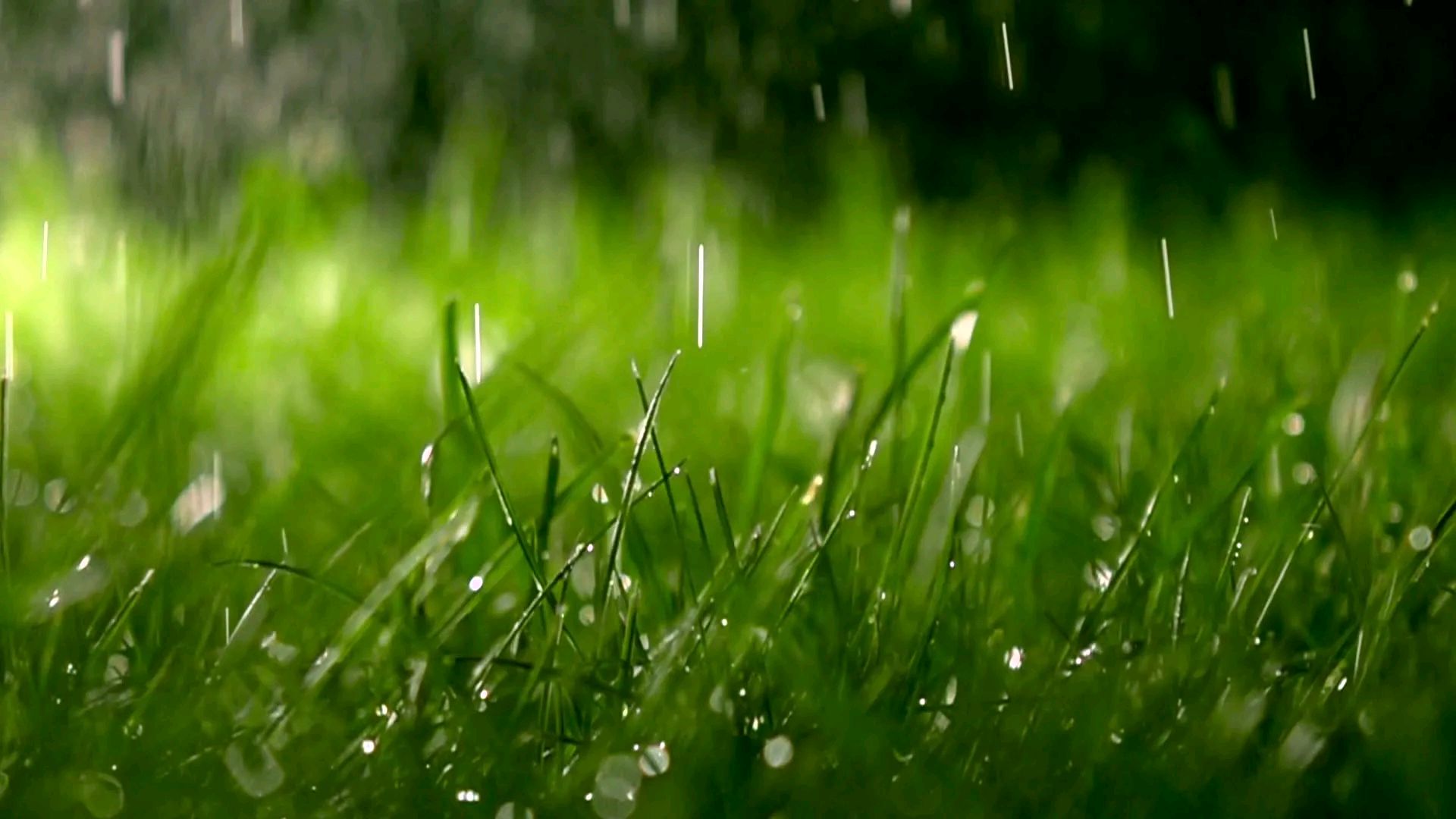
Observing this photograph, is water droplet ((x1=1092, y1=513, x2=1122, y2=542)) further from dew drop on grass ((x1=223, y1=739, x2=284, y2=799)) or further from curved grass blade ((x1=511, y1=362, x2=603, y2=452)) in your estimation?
dew drop on grass ((x1=223, y1=739, x2=284, y2=799))

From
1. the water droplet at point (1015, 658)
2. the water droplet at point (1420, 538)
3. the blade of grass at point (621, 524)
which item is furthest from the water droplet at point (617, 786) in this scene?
the water droplet at point (1420, 538)

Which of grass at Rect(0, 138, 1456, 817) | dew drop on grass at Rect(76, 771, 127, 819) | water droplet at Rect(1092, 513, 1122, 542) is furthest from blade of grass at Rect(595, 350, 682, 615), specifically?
water droplet at Rect(1092, 513, 1122, 542)

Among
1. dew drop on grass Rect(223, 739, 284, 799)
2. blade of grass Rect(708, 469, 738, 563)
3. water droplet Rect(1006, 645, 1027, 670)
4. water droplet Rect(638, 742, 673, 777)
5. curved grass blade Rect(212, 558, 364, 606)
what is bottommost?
water droplet Rect(1006, 645, 1027, 670)

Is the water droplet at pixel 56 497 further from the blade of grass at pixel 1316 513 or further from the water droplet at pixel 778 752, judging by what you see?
the blade of grass at pixel 1316 513

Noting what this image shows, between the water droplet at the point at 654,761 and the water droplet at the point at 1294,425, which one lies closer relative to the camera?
the water droplet at the point at 654,761

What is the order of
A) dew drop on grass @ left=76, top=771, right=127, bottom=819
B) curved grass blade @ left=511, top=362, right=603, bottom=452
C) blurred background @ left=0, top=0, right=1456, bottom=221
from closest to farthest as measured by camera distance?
dew drop on grass @ left=76, top=771, right=127, bottom=819 < curved grass blade @ left=511, top=362, right=603, bottom=452 < blurred background @ left=0, top=0, right=1456, bottom=221

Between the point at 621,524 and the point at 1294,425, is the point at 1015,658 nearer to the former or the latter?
the point at 621,524

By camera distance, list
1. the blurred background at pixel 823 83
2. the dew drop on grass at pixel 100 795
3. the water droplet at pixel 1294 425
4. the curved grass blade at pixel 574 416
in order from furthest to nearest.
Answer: the blurred background at pixel 823 83 → the water droplet at pixel 1294 425 → the curved grass blade at pixel 574 416 → the dew drop on grass at pixel 100 795
